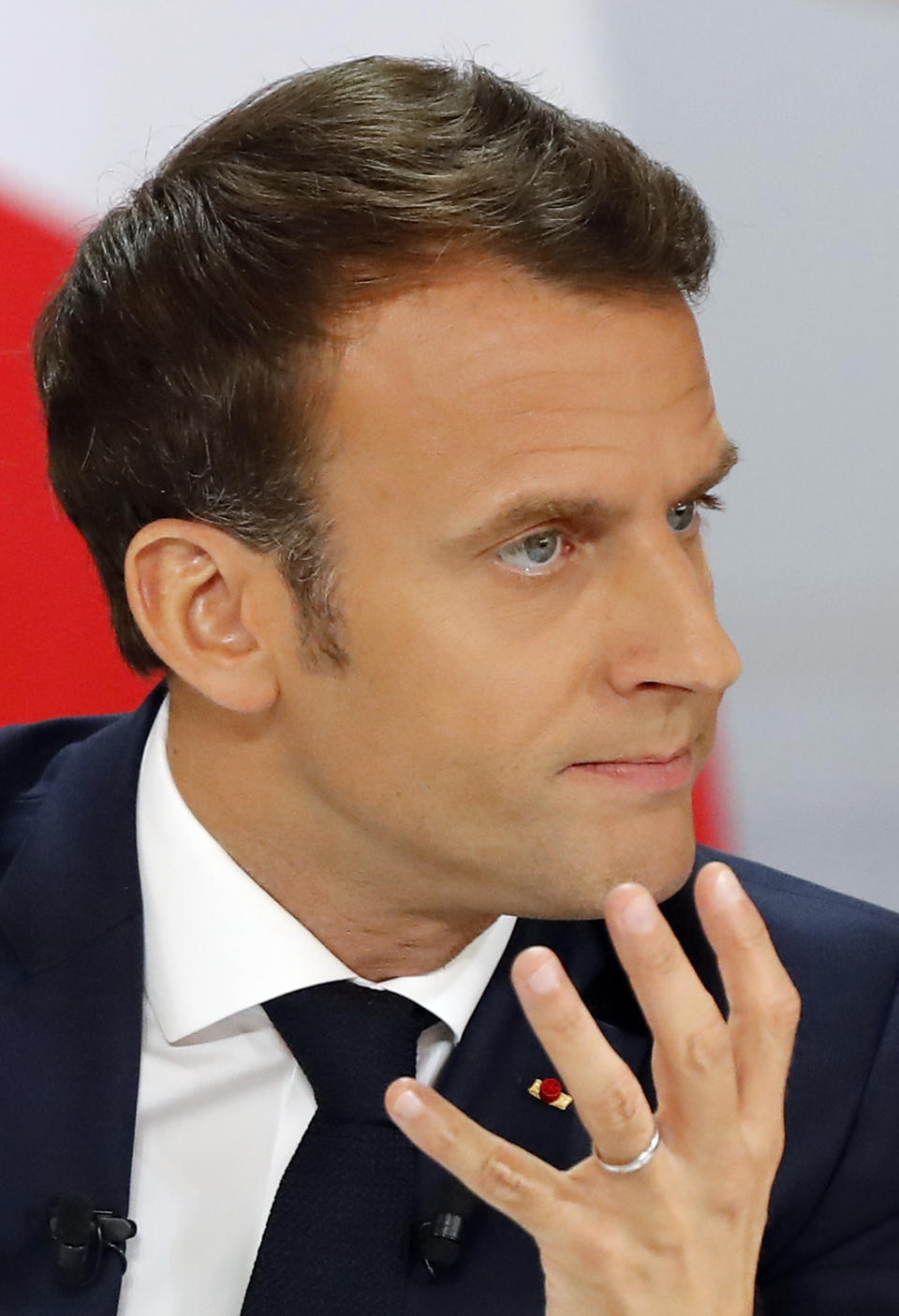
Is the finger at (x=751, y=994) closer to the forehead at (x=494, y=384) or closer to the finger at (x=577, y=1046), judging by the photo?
the finger at (x=577, y=1046)

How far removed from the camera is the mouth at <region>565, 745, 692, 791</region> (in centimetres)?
150

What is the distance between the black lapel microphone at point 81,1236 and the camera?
151 centimetres

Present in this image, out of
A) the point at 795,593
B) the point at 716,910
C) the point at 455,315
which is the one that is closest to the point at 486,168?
the point at 455,315

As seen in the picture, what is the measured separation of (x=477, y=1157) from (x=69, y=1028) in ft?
1.74

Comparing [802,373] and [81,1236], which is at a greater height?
[802,373]

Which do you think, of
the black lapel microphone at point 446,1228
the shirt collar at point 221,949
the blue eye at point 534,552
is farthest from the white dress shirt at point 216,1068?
the blue eye at point 534,552

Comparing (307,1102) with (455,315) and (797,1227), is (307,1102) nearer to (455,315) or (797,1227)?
(797,1227)

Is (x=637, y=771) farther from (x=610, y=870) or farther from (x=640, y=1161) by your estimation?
(x=640, y=1161)

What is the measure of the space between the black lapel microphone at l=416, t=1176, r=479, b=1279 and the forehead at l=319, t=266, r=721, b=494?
1.99ft

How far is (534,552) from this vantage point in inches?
59.7

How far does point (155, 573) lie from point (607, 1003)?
0.58 metres

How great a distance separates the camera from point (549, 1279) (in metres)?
1.27

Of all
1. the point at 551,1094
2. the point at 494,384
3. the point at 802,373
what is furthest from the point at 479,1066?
the point at 802,373

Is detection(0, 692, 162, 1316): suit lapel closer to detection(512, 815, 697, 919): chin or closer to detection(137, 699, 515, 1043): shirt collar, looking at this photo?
detection(137, 699, 515, 1043): shirt collar
